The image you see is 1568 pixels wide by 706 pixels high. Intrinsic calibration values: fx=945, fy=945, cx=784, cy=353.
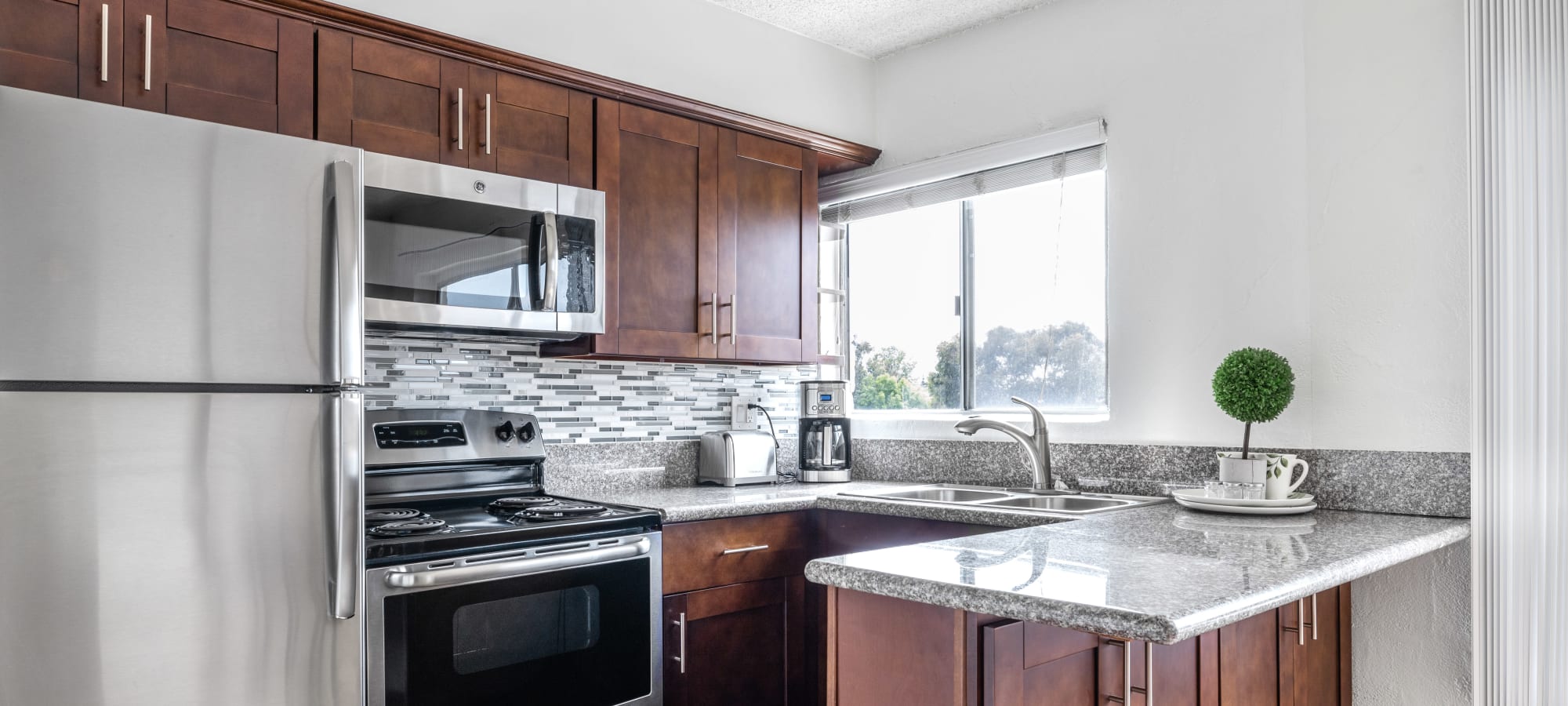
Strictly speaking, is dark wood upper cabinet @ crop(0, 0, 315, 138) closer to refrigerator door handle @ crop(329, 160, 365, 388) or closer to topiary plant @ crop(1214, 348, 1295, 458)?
refrigerator door handle @ crop(329, 160, 365, 388)

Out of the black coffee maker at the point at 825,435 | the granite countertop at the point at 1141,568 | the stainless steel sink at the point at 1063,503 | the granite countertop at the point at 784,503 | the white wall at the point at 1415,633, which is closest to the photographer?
the granite countertop at the point at 1141,568

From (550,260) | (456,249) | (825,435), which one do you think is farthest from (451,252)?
(825,435)

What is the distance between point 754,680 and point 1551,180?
86.4 inches

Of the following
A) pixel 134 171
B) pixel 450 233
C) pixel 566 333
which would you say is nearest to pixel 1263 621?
pixel 566 333

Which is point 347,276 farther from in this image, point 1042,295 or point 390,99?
point 1042,295

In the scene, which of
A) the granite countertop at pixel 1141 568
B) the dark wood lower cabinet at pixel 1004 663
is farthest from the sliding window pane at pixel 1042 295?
the dark wood lower cabinet at pixel 1004 663

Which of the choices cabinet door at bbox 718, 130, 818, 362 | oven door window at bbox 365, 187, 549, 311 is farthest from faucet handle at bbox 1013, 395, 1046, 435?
oven door window at bbox 365, 187, 549, 311

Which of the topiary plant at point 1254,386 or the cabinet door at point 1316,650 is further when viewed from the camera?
the topiary plant at point 1254,386

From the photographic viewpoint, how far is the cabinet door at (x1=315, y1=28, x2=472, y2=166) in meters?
2.20

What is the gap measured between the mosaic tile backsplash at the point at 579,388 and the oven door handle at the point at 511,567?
2.24 ft

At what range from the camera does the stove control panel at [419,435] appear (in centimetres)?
241

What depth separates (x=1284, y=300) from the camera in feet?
7.92

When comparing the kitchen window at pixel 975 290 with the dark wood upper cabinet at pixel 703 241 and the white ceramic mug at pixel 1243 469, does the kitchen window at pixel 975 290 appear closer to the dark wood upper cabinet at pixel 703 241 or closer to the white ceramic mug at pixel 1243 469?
the dark wood upper cabinet at pixel 703 241

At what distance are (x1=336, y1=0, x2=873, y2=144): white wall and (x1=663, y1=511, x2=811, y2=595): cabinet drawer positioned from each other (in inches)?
53.6
